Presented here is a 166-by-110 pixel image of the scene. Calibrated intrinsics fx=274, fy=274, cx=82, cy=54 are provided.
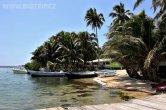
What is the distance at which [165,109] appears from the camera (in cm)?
983

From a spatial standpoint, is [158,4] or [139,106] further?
[158,4]

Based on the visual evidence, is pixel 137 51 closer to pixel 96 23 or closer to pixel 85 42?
pixel 85 42

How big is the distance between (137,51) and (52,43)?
4194 cm

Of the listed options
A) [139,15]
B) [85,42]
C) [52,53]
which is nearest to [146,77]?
[139,15]

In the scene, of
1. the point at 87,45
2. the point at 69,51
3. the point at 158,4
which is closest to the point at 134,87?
the point at 158,4

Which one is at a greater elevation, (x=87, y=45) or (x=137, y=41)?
(x=87, y=45)

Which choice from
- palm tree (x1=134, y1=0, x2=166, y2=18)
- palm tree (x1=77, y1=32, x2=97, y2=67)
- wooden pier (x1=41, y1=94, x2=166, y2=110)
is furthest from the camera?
palm tree (x1=77, y1=32, x2=97, y2=67)

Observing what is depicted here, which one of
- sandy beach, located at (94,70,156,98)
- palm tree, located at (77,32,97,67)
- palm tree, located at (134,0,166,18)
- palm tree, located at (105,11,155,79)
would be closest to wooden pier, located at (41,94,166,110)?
sandy beach, located at (94,70,156,98)

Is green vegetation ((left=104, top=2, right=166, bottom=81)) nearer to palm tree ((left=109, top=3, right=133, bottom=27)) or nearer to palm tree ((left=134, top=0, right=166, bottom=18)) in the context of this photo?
palm tree ((left=134, top=0, right=166, bottom=18))

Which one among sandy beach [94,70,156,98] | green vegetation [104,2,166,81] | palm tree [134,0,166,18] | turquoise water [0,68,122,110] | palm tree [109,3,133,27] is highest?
palm tree [109,3,133,27]

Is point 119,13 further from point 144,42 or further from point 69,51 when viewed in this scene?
point 144,42

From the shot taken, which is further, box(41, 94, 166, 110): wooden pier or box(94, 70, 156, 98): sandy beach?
box(94, 70, 156, 98): sandy beach

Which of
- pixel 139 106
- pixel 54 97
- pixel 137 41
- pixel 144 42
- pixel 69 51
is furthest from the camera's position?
pixel 69 51

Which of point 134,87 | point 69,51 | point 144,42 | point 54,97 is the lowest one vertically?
point 54,97
